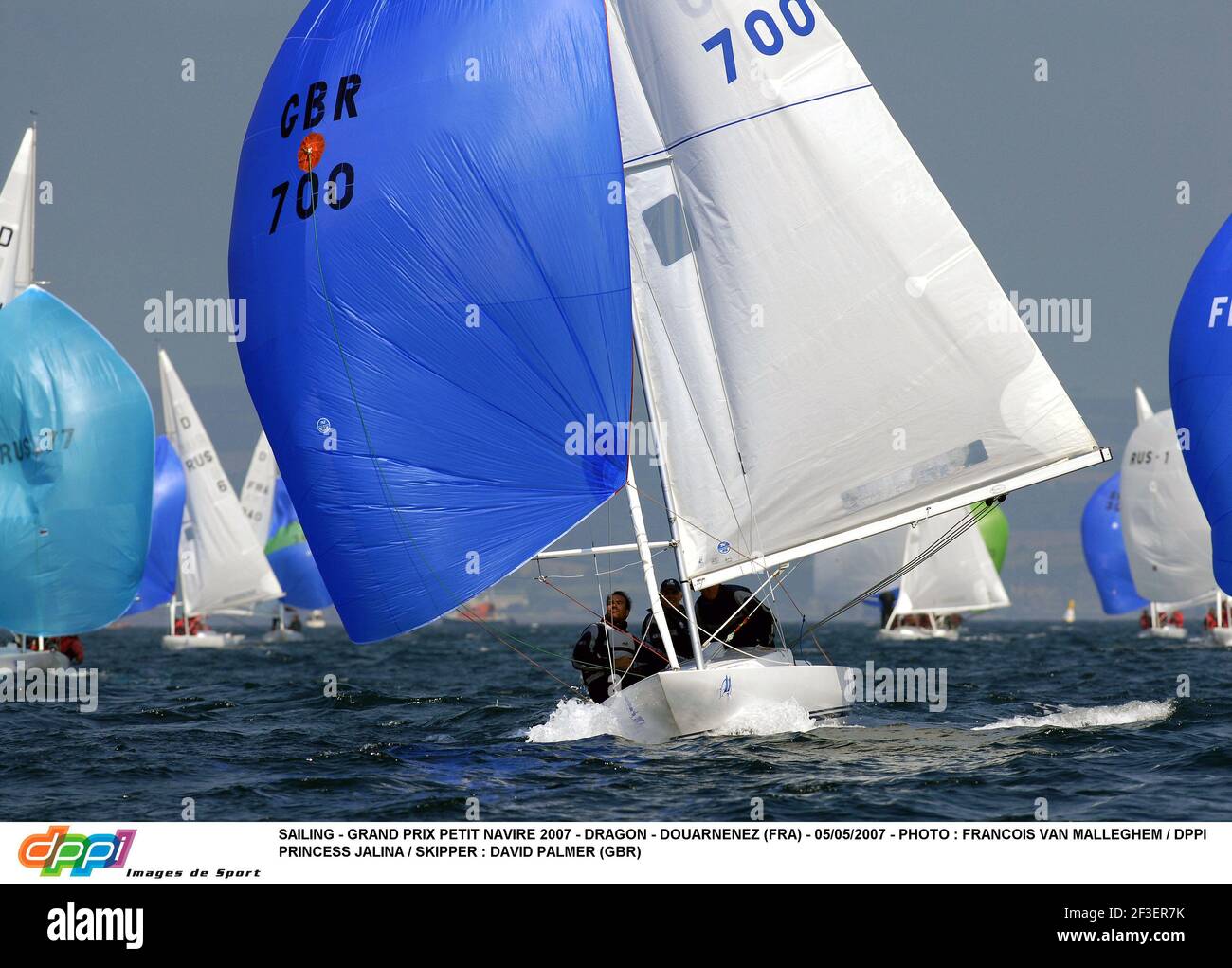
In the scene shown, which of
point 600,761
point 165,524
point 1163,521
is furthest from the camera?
point 165,524

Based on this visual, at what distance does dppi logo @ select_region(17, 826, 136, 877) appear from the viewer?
6.87 metres

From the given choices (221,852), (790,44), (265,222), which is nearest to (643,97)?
(790,44)

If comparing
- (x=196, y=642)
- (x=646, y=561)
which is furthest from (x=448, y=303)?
(x=196, y=642)

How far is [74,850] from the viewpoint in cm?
705

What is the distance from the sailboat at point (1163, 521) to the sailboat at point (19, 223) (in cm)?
3026

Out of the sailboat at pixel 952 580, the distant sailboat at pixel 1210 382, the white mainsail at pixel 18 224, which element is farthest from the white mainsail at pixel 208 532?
the distant sailboat at pixel 1210 382

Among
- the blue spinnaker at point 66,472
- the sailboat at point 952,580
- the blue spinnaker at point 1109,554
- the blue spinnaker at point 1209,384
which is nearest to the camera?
the blue spinnaker at point 1209,384

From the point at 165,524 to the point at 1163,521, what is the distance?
97.8 feet

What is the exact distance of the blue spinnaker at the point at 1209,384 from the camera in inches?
669

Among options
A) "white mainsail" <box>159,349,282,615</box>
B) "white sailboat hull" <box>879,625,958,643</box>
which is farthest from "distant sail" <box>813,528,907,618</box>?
"white mainsail" <box>159,349,282,615</box>

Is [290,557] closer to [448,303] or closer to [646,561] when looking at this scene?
[646,561]

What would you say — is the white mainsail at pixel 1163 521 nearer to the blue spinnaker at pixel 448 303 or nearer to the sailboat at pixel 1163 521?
the sailboat at pixel 1163 521

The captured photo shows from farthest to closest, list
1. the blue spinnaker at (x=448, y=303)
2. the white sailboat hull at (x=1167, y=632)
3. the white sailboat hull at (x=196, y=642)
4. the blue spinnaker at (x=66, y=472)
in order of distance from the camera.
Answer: the white sailboat hull at (x=1167, y=632)
the white sailboat hull at (x=196, y=642)
the blue spinnaker at (x=66, y=472)
the blue spinnaker at (x=448, y=303)
